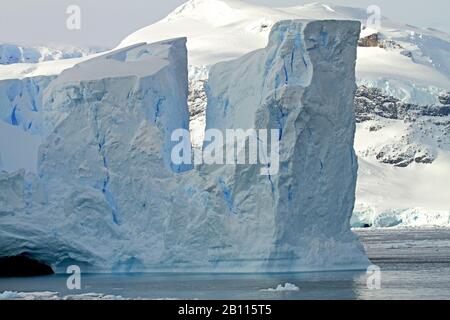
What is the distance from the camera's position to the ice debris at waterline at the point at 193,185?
29.0 meters

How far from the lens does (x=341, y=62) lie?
99.5 ft

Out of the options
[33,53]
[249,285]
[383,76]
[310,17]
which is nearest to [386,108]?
[383,76]

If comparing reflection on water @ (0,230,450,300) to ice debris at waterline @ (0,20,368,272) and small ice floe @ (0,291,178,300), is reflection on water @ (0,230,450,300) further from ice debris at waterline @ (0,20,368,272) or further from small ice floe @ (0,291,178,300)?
small ice floe @ (0,291,178,300)

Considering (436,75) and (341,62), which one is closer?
(341,62)

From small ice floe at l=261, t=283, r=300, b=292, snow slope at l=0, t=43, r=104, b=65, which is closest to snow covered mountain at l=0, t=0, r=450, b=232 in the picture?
snow slope at l=0, t=43, r=104, b=65

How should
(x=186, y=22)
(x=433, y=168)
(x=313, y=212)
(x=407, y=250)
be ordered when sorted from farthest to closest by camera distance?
(x=186, y=22) → (x=433, y=168) → (x=407, y=250) → (x=313, y=212)

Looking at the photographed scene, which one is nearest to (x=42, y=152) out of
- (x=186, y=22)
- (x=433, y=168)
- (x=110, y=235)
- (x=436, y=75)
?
(x=110, y=235)

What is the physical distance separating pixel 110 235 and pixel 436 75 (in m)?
104

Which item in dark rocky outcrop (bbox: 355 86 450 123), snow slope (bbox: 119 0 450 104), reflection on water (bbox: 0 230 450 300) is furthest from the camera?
snow slope (bbox: 119 0 450 104)

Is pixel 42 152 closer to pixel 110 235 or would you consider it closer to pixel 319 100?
pixel 110 235

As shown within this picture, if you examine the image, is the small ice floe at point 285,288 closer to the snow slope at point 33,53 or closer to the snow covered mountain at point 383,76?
the snow covered mountain at point 383,76

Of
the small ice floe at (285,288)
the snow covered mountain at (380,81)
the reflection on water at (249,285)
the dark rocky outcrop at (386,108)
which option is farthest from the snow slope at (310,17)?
the small ice floe at (285,288)

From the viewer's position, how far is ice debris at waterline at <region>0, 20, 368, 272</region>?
29.0m

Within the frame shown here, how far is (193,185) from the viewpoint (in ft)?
97.3
